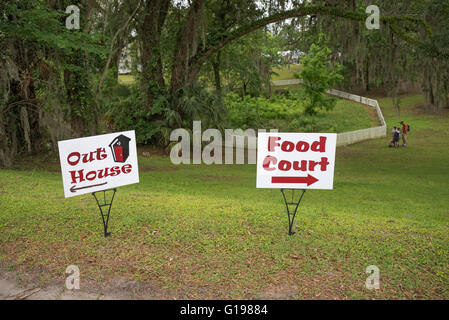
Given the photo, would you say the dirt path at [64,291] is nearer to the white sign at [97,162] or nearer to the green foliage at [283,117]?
the white sign at [97,162]

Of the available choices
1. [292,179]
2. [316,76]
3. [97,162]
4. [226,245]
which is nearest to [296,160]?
[292,179]

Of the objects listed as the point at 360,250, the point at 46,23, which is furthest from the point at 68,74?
the point at 360,250

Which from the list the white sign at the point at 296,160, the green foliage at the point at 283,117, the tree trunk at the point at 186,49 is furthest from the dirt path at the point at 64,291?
the green foliage at the point at 283,117

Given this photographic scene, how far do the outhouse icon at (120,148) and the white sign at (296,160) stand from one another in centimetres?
192

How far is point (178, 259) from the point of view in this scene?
15.3ft

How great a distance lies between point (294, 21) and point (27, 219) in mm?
12386

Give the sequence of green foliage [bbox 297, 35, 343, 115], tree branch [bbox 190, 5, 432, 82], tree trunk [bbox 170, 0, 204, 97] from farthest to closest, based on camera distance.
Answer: green foliage [bbox 297, 35, 343, 115] < tree trunk [bbox 170, 0, 204, 97] < tree branch [bbox 190, 5, 432, 82]

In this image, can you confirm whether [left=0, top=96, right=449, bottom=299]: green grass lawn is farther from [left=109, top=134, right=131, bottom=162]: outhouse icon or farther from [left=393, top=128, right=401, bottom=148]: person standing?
[left=393, top=128, right=401, bottom=148]: person standing

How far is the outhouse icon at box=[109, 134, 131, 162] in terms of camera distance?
17.0ft

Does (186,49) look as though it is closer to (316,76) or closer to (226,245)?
(226,245)

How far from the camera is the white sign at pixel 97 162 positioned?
4895mm

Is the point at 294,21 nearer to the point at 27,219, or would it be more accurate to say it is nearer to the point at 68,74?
the point at 68,74

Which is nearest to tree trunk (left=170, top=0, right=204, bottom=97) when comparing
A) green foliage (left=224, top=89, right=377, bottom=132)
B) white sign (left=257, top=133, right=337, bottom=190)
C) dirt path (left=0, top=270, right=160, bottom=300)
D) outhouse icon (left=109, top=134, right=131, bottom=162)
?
green foliage (left=224, top=89, right=377, bottom=132)

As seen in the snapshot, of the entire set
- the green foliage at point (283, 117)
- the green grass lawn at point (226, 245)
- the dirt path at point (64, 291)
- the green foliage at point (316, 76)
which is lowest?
the dirt path at point (64, 291)
